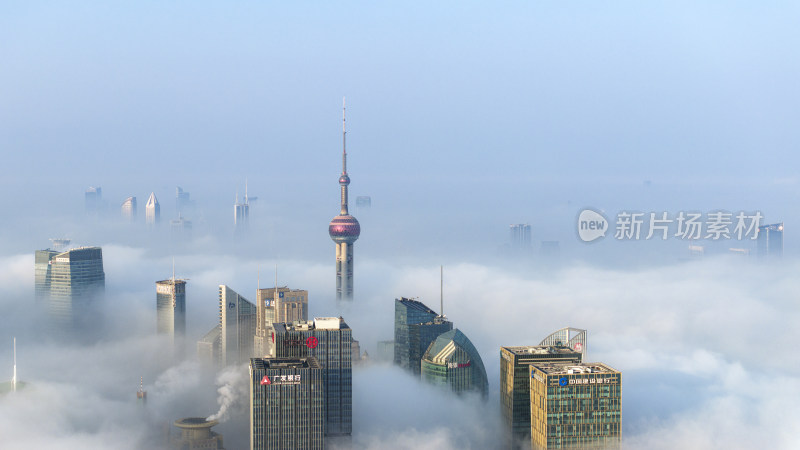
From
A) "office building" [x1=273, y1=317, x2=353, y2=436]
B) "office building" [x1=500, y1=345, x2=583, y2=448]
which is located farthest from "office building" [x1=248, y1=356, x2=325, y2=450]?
"office building" [x1=500, y1=345, x2=583, y2=448]

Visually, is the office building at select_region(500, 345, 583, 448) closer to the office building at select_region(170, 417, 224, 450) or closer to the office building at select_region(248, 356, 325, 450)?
the office building at select_region(248, 356, 325, 450)

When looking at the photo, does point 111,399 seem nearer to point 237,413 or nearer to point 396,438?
point 237,413

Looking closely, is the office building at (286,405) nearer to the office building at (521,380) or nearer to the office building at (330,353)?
the office building at (330,353)

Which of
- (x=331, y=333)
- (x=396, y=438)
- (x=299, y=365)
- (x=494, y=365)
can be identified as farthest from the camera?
(x=494, y=365)

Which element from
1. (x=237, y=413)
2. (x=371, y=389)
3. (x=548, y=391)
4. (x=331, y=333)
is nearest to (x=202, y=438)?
(x=237, y=413)

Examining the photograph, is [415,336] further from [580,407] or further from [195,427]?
[580,407]

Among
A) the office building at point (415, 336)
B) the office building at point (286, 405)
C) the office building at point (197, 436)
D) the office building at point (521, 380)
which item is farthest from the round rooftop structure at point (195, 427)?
the office building at point (521, 380)
